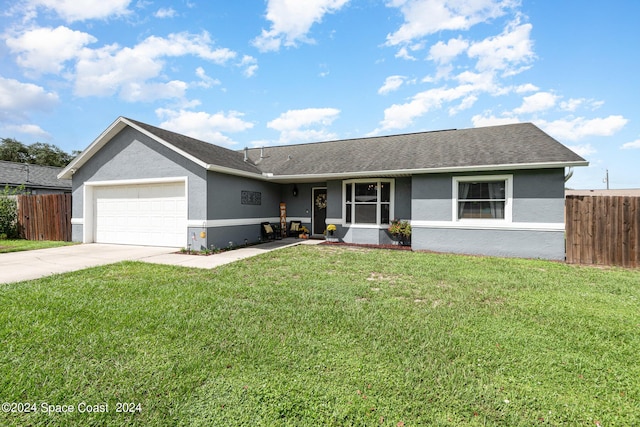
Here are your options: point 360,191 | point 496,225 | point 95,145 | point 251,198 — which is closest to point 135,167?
point 95,145

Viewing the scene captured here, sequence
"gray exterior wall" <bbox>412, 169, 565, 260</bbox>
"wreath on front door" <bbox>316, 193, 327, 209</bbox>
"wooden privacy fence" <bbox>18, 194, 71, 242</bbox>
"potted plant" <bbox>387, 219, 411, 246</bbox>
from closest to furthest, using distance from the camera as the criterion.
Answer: "gray exterior wall" <bbox>412, 169, 565, 260</bbox> < "potted plant" <bbox>387, 219, 411, 246</bbox> < "wooden privacy fence" <bbox>18, 194, 71, 242</bbox> < "wreath on front door" <bbox>316, 193, 327, 209</bbox>

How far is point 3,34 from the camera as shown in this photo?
34.5ft

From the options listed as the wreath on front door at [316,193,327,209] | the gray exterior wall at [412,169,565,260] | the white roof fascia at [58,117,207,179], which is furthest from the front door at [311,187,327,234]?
the white roof fascia at [58,117,207,179]

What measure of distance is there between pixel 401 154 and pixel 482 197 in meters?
3.58

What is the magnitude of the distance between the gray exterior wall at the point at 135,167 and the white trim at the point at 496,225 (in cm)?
782

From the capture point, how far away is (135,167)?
35.0 feet

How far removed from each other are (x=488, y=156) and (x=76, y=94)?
20621mm

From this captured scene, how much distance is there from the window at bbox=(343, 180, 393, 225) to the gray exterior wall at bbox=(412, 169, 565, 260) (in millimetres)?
1372

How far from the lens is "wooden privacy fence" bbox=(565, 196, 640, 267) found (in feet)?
25.5

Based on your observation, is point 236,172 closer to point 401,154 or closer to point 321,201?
point 321,201

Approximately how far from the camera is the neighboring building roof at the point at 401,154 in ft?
29.9

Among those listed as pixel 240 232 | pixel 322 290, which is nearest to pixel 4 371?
→ pixel 322 290

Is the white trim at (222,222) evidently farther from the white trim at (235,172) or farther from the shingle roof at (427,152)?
the shingle roof at (427,152)

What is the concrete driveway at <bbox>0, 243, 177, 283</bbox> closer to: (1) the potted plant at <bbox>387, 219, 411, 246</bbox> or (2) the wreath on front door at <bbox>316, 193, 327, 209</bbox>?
(2) the wreath on front door at <bbox>316, 193, 327, 209</bbox>
